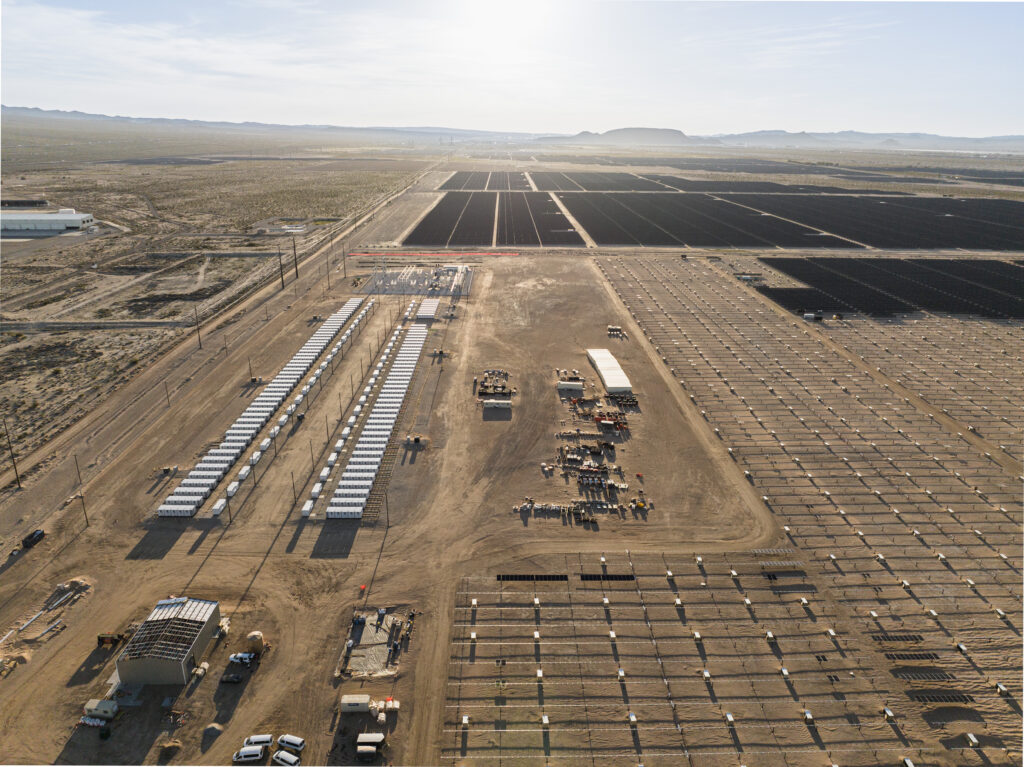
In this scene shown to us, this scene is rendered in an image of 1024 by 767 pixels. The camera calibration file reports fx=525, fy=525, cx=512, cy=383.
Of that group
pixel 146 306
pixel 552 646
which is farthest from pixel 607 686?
pixel 146 306

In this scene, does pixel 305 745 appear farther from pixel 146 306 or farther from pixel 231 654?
pixel 146 306

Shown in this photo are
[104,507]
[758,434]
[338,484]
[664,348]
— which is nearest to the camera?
[104,507]

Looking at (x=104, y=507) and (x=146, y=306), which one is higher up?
(x=146, y=306)

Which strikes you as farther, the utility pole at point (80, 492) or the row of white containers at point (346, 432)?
the row of white containers at point (346, 432)

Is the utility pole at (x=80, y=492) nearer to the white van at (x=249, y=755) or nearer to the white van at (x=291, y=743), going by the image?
the white van at (x=249, y=755)

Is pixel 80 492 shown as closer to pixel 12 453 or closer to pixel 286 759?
pixel 12 453

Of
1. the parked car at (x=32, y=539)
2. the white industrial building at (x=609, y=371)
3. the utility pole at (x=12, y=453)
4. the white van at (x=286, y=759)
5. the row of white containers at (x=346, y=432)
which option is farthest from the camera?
the white industrial building at (x=609, y=371)

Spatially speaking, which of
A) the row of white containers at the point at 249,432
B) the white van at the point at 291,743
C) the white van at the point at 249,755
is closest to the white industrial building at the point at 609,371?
the row of white containers at the point at 249,432

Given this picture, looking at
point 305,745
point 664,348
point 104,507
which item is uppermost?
point 664,348
